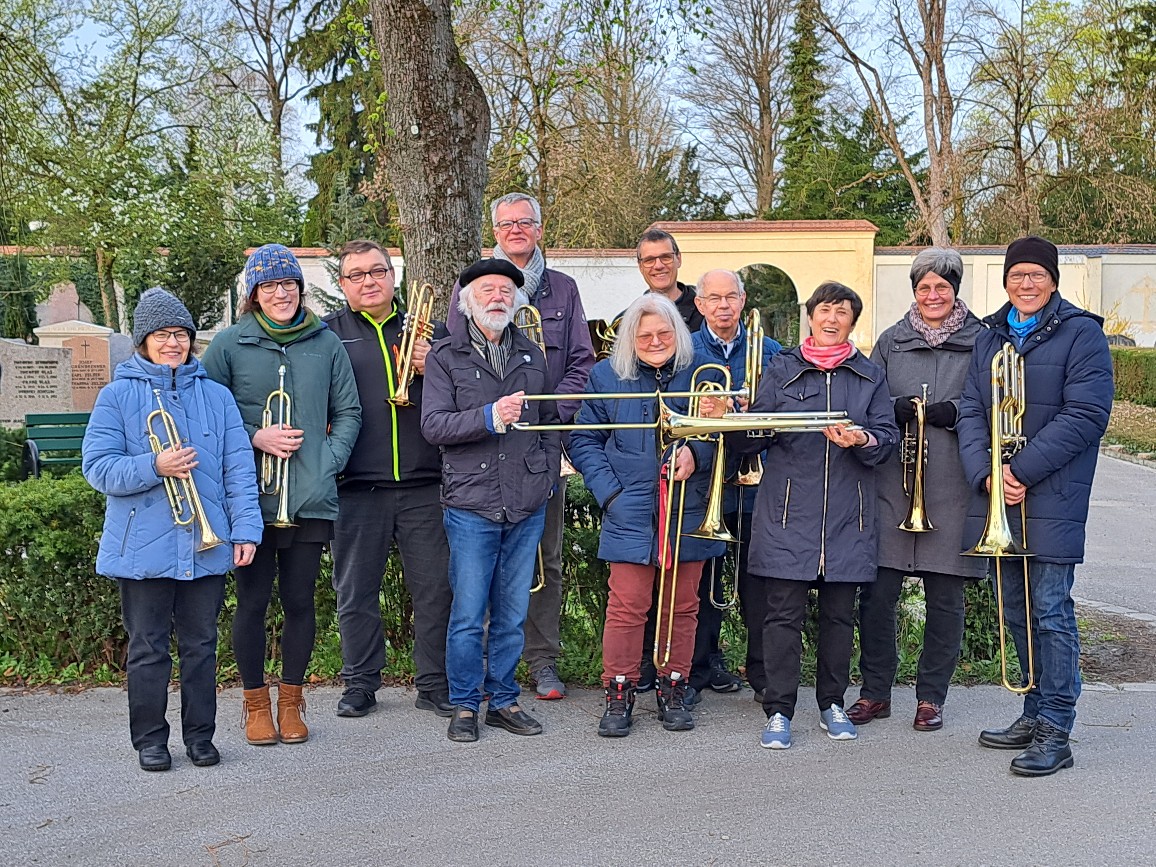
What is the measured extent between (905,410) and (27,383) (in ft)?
48.4

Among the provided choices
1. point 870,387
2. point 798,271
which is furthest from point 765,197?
point 870,387

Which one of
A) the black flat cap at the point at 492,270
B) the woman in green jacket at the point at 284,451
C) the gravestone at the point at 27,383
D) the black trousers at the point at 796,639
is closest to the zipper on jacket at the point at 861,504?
the black trousers at the point at 796,639

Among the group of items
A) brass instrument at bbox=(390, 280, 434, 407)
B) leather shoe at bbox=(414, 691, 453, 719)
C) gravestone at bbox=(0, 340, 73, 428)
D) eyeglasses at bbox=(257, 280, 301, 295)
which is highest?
eyeglasses at bbox=(257, 280, 301, 295)

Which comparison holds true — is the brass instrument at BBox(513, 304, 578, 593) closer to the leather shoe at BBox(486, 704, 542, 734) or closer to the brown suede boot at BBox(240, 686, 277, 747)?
the leather shoe at BBox(486, 704, 542, 734)

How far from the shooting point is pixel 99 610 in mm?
5695

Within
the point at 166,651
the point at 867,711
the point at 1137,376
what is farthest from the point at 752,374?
the point at 1137,376

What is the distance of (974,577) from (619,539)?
1.54m

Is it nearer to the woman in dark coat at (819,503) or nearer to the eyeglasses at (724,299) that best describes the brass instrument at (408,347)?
the eyeglasses at (724,299)

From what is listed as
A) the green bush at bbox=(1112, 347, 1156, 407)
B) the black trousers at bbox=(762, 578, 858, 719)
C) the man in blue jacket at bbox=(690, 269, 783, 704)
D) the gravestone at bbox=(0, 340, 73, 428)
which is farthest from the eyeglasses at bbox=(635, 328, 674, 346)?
the green bush at bbox=(1112, 347, 1156, 407)

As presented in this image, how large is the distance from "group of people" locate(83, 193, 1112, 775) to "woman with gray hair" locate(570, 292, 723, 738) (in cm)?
1

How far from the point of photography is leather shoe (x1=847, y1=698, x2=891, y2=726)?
512 centimetres

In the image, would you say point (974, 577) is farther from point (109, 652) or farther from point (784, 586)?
point (109, 652)

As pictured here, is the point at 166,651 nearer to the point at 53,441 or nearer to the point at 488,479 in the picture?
the point at 488,479

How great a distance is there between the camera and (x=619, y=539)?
16.4 ft
